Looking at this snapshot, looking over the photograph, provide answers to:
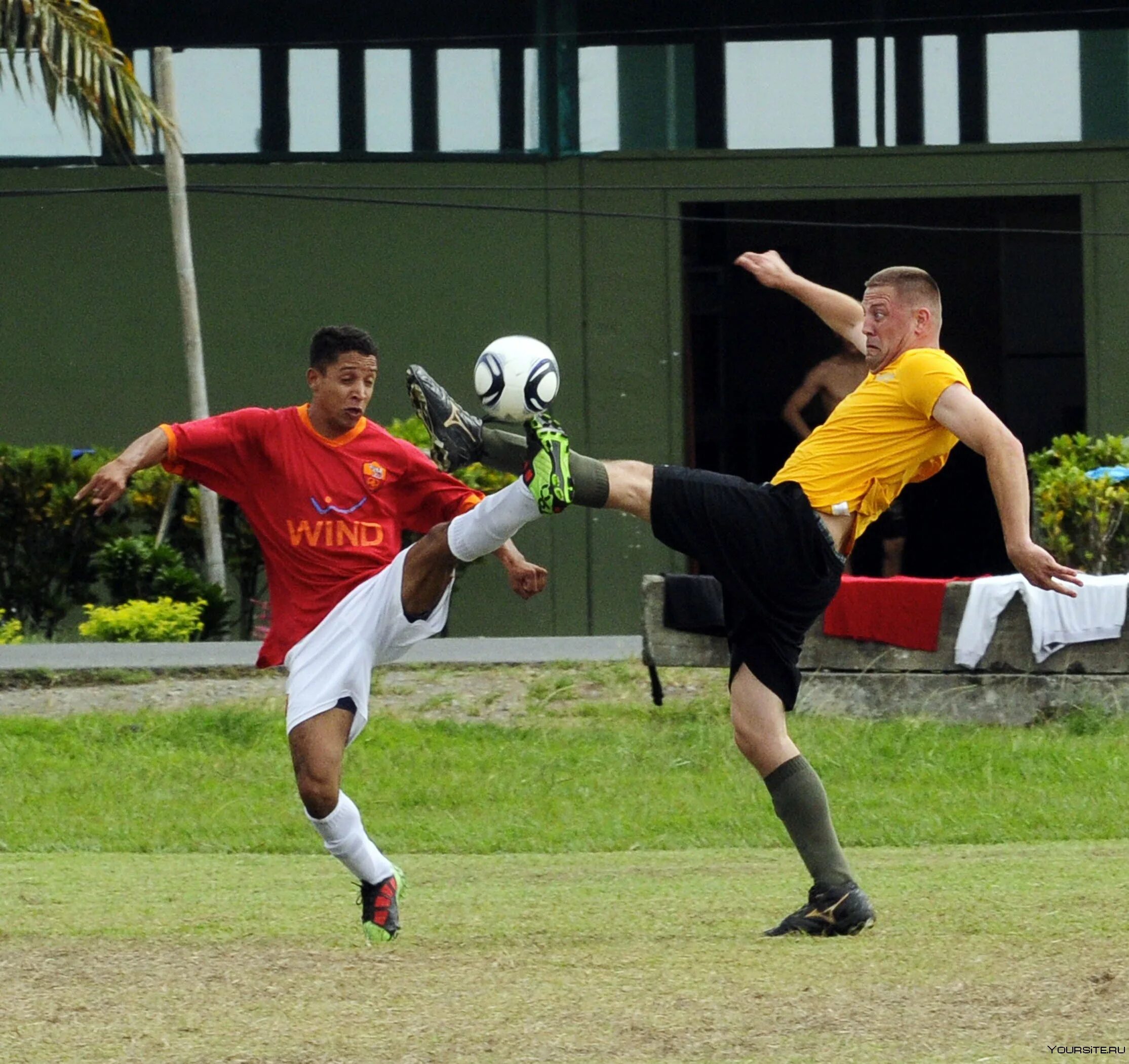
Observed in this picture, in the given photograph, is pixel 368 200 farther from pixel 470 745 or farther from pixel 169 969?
pixel 169 969

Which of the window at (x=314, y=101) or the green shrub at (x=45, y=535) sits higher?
the window at (x=314, y=101)

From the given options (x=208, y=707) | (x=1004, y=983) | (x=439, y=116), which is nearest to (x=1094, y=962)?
(x=1004, y=983)

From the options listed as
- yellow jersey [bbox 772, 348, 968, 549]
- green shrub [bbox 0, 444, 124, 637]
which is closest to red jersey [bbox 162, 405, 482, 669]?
yellow jersey [bbox 772, 348, 968, 549]

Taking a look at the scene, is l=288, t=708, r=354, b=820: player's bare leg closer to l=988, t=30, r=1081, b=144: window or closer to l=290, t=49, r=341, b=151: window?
l=290, t=49, r=341, b=151: window

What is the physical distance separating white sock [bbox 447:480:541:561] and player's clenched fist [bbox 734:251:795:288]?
128 cm

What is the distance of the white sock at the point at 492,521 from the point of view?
663 centimetres

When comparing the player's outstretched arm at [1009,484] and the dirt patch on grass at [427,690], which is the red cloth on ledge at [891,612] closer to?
the dirt patch on grass at [427,690]

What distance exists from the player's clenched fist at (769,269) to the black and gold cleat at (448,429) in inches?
45.2

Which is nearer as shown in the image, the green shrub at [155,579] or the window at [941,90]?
the green shrub at [155,579]

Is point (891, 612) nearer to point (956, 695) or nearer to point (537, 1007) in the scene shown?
point (956, 695)

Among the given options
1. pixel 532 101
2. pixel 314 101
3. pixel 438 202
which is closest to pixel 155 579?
pixel 438 202

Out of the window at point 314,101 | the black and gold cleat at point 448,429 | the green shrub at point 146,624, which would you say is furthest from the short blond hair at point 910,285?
the window at point 314,101

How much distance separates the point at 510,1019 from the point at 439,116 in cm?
1324

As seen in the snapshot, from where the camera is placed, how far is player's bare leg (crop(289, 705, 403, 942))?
21.8 ft
